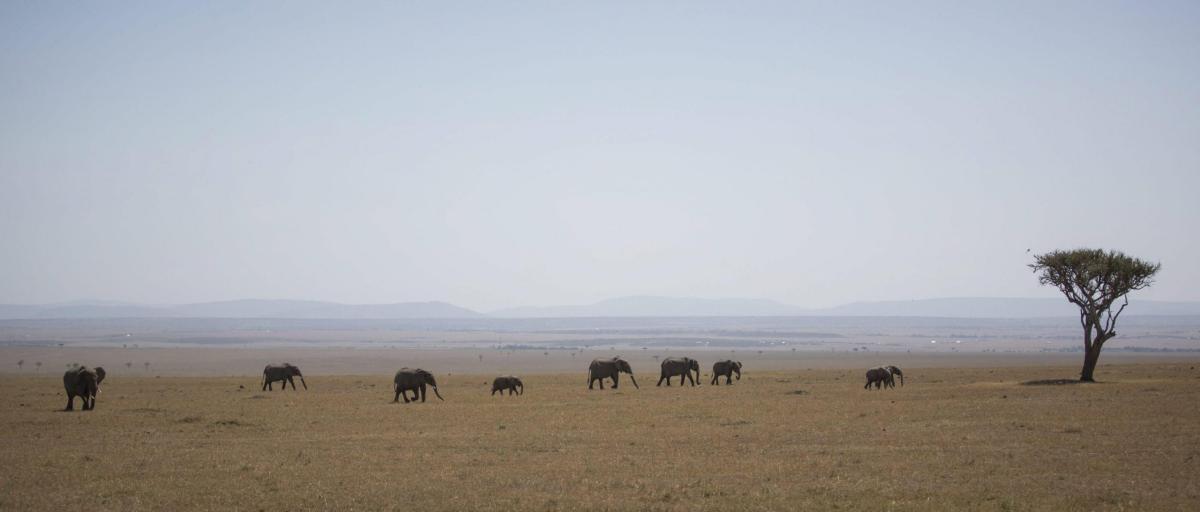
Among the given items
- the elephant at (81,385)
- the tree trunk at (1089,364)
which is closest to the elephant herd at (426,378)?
the elephant at (81,385)

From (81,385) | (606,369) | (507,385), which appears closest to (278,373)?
(507,385)

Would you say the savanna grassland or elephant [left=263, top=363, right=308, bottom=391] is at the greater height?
elephant [left=263, top=363, right=308, bottom=391]

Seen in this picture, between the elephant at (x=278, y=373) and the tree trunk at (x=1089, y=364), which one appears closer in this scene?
the tree trunk at (x=1089, y=364)

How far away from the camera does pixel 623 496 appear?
54.4 feet

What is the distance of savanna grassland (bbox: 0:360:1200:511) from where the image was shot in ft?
A: 53.9

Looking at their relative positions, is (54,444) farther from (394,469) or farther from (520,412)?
(520,412)

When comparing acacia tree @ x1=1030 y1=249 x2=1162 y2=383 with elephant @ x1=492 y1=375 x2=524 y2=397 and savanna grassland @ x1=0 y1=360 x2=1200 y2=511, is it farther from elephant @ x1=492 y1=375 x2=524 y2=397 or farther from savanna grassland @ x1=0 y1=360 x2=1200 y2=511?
elephant @ x1=492 y1=375 x2=524 y2=397

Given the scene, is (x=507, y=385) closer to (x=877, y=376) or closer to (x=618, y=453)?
(x=877, y=376)

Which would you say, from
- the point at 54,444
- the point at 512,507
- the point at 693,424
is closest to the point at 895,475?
the point at 512,507

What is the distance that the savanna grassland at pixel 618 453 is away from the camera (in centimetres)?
1642

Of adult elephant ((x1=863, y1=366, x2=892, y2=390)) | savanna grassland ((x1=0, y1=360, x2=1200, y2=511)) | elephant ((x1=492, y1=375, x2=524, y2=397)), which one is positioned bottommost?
savanna grassland ((x1=0, y1=360, x2=1200, y2=511))

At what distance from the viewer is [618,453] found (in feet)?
70.5

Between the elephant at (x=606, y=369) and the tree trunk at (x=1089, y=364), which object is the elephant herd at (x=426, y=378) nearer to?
the elephant at (x=606, y=369)

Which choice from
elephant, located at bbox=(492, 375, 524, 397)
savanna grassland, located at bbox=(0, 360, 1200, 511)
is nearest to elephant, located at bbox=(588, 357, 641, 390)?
elephant, located at bbox=(492, 375, 524, 397)
